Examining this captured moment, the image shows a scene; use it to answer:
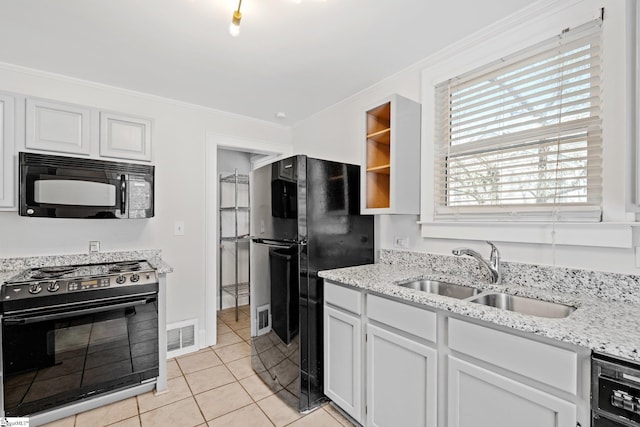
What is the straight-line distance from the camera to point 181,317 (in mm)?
2902

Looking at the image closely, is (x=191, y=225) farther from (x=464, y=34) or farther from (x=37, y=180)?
(x=464, y=34)

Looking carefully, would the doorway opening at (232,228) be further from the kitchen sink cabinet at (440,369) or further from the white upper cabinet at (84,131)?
the kitchen sink cabinet at (440,369)

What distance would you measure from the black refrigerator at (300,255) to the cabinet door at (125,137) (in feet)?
3.40

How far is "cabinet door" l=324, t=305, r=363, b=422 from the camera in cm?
179

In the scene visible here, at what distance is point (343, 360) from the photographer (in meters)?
1.89

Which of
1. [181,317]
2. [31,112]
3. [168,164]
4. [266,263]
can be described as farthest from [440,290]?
[31,112]


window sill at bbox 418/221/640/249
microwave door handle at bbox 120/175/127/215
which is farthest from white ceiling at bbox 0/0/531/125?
window sill at bbox 418/221/640/249

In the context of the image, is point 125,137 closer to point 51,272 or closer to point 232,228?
point 51,272

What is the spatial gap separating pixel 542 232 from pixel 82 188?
9.85 feet

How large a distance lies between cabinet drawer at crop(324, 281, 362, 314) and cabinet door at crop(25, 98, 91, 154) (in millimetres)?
2107

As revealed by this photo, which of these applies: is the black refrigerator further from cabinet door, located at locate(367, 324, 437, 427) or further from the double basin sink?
the double basin sink

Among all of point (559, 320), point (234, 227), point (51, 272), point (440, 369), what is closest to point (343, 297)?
point (440, 369)

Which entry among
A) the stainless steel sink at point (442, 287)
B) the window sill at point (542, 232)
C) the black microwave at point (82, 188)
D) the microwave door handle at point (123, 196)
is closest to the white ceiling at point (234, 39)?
the black microwave at point (82, 188)

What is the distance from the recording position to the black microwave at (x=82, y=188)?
2039 millimetres
